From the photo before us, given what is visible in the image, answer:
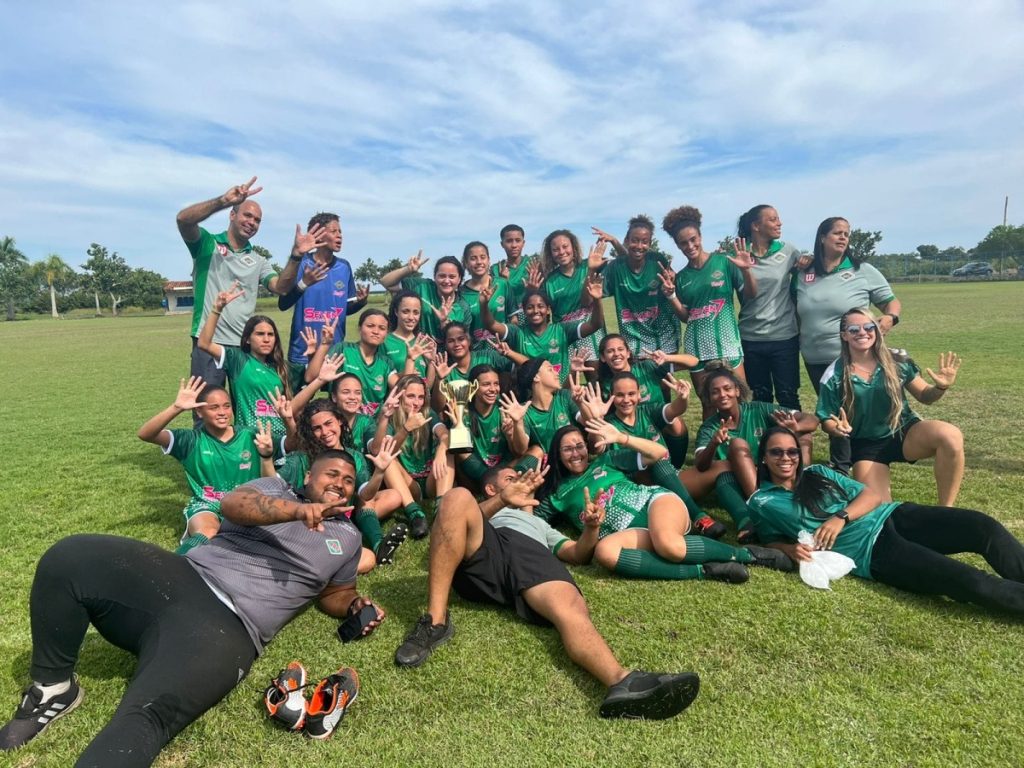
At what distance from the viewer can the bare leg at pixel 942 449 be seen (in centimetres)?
455

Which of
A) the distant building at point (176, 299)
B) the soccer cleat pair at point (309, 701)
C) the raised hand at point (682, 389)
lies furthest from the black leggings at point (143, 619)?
the distant building at point (176, 299)

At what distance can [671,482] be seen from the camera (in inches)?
189

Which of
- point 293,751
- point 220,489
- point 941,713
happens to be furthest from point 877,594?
point 220,489

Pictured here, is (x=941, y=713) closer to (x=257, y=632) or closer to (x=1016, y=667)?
(x=1016, y=667)

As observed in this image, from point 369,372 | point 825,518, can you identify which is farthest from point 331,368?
point 825,518

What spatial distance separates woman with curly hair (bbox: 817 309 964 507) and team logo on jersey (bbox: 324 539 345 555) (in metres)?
3.67

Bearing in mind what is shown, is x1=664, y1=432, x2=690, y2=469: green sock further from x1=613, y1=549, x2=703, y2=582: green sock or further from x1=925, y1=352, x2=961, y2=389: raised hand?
x1=925, y1=352, x2=961, y2=389: raised hand

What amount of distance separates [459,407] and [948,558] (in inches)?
146

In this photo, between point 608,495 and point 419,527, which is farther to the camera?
point 419,527

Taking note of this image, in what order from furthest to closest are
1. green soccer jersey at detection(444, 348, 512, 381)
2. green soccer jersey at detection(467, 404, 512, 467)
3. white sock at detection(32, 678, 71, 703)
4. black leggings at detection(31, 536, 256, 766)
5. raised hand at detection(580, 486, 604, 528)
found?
green soccer jersey at detection(444, 348, 512, 381)
green soccer jersey at detection(467, 404, 512, 467)
raised hand at detection(580, 486, 604, 528)
white sock at detection(32, 678, 71, 703)
black leggings at detection(31, 536, 256, 766)

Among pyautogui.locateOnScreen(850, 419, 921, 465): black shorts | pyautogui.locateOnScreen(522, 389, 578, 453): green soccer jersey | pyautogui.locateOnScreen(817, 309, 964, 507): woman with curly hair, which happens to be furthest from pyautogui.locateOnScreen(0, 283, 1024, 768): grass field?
pyautogui.locateOnScreen(522, 389, 578, 453): green soccer jersey

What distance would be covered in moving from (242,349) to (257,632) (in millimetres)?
3307

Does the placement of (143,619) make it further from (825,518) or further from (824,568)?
(825,518)

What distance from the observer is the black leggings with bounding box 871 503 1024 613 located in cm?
333
